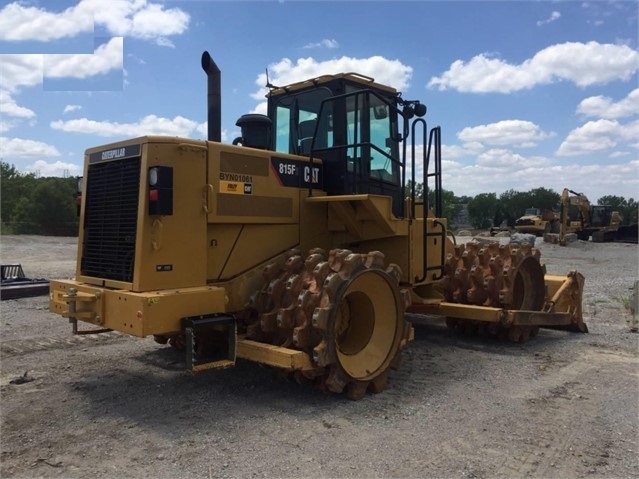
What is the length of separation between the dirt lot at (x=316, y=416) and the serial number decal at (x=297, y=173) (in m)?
2.06

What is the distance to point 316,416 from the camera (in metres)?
4.66

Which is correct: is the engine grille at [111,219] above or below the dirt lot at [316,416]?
above

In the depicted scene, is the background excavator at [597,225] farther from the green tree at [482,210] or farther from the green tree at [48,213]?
the green tree at [482,210]

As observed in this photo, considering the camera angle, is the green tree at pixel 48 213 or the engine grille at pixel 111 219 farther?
the green tree at pixel 48 213

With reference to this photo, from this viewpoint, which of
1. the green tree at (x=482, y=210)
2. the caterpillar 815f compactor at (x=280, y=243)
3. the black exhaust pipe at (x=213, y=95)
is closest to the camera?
the caterpillar 815f compactor at (x=280, y=243)

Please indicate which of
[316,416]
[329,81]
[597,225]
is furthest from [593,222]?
[316,416]

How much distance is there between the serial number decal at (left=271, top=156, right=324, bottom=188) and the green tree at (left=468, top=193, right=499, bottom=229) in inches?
3022

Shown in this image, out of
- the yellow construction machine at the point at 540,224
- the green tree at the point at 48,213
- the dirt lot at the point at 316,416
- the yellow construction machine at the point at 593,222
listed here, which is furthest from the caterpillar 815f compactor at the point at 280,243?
the yellow construction machine at the point at 540,224

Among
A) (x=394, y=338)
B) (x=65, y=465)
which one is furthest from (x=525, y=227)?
(x=65, y=465)

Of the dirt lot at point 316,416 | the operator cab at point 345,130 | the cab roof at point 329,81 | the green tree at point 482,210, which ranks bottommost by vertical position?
the dirt lot at point 316,416

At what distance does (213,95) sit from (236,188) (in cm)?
117

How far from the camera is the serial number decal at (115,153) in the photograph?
4941mm

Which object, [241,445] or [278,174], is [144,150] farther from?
[241,445]

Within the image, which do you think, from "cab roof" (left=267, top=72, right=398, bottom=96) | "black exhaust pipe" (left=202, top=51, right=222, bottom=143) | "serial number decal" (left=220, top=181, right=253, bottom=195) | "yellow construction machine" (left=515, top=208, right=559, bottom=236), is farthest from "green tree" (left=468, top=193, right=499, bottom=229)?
"serial number decal" (left=220, top=181, right=253, bottom=195)
